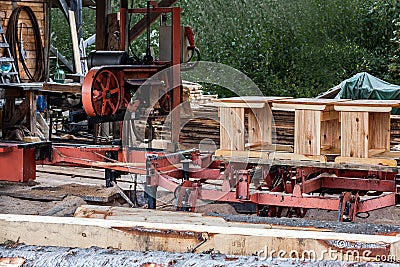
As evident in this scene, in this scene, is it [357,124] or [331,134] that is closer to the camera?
[357,124]

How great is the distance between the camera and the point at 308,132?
5.56 metres

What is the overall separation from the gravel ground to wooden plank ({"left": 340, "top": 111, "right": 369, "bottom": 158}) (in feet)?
9.03

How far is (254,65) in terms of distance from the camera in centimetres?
2089

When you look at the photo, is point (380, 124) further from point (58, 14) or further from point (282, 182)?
point (58, 14)

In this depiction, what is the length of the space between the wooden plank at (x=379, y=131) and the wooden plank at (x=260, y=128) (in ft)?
3.07

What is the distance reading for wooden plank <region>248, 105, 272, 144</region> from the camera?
6.11 metres

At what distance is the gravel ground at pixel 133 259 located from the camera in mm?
2801

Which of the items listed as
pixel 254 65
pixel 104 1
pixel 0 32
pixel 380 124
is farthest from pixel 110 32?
pixel 254 65

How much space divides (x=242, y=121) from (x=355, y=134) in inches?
40.4

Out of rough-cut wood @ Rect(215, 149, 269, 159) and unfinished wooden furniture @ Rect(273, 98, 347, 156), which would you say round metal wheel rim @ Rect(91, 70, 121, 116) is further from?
unfinished wooden furniture @ Rect(273, 98, 347, 156)

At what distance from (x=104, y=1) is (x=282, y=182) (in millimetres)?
5619

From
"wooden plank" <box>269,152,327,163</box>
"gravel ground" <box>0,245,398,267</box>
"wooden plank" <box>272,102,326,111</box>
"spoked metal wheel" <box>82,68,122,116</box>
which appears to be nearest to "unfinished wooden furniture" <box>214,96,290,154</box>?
"wooden plank" <box>272,102,326,111</box>

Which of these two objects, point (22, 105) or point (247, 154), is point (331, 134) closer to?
point (247, 154)

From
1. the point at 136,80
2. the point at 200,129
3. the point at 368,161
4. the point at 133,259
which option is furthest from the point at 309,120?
the point at 200,129
